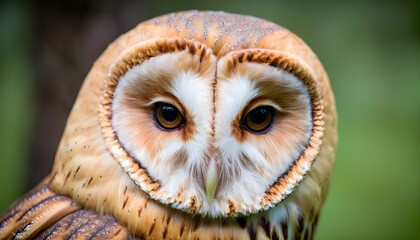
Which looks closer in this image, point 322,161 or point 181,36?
point 181,36

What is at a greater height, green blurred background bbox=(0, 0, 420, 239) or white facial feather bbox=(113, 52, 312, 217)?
white facial feather bbox=(113, 52, 312, 217)

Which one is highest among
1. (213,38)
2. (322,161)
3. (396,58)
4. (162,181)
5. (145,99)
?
(213,38)

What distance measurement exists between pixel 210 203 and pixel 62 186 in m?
0.52

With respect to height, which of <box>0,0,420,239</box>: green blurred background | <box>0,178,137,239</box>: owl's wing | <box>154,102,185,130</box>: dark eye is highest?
<box>154,102,185,130</box>: dark eye

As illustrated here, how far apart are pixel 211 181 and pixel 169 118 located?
224 millimetres

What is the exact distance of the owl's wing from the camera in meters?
1.74

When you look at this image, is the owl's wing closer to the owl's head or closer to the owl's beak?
the owl's head

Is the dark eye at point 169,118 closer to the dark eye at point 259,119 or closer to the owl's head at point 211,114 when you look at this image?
the owl's head at point 211,114

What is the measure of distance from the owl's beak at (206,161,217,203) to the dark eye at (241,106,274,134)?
0.52ft

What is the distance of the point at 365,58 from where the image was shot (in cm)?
629

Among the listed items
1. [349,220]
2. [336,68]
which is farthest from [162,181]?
[336,68]

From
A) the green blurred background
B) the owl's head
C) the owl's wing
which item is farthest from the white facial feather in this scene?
the green blurred background

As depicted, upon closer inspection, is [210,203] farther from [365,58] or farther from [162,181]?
[365,58]

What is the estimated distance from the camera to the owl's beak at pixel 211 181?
1.69m
